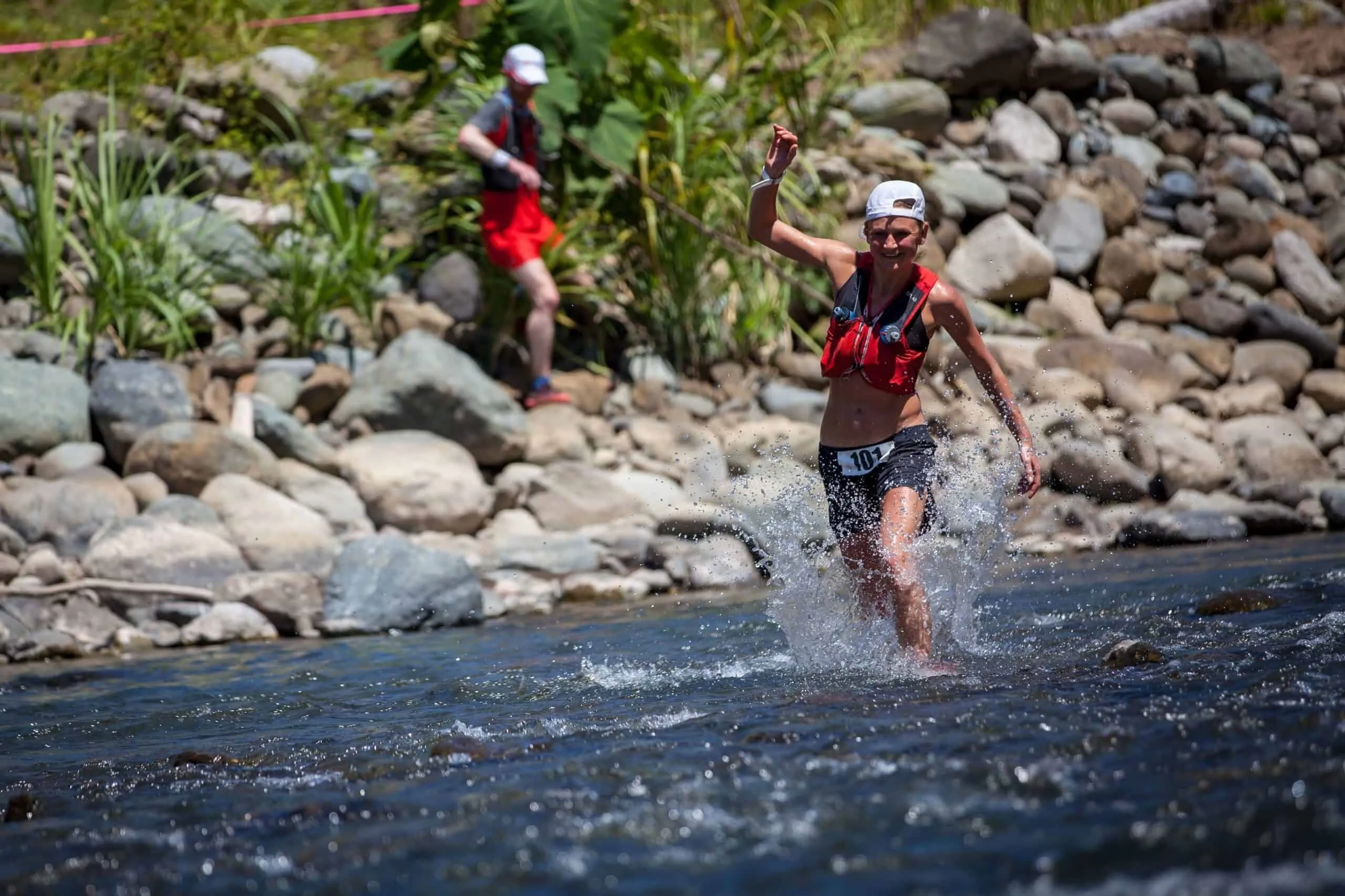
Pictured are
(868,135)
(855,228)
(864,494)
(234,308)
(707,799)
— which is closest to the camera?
(707,799)

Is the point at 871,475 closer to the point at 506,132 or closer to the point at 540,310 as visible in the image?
the point at 540,310

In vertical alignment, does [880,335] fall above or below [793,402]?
above

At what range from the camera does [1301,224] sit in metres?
14.1

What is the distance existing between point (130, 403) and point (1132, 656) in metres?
6.40

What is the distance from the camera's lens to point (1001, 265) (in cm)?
1254

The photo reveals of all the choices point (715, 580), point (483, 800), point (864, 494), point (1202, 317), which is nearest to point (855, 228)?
point (1202, 317)

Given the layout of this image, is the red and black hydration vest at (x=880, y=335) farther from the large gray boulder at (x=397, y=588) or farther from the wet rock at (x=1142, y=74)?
the wet rock at (x=1142, y=74)

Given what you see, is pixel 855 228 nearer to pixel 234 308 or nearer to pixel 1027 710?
pixel 234 308

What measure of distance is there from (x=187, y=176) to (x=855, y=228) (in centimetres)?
536

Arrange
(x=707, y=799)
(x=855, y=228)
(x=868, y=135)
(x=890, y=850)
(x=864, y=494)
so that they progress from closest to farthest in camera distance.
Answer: (x=890, y=850) → (x=707, y=799) → (x=864, y=494) → (x=855, y=228) → (x=868, y=135)

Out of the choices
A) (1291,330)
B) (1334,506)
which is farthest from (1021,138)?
(1334,506)

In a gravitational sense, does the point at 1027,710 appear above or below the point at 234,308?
below

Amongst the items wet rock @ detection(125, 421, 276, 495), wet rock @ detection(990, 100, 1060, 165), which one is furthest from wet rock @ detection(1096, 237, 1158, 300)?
wet rock @ detection(125, 421, 276, 495)

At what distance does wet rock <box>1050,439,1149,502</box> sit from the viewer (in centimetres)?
988
